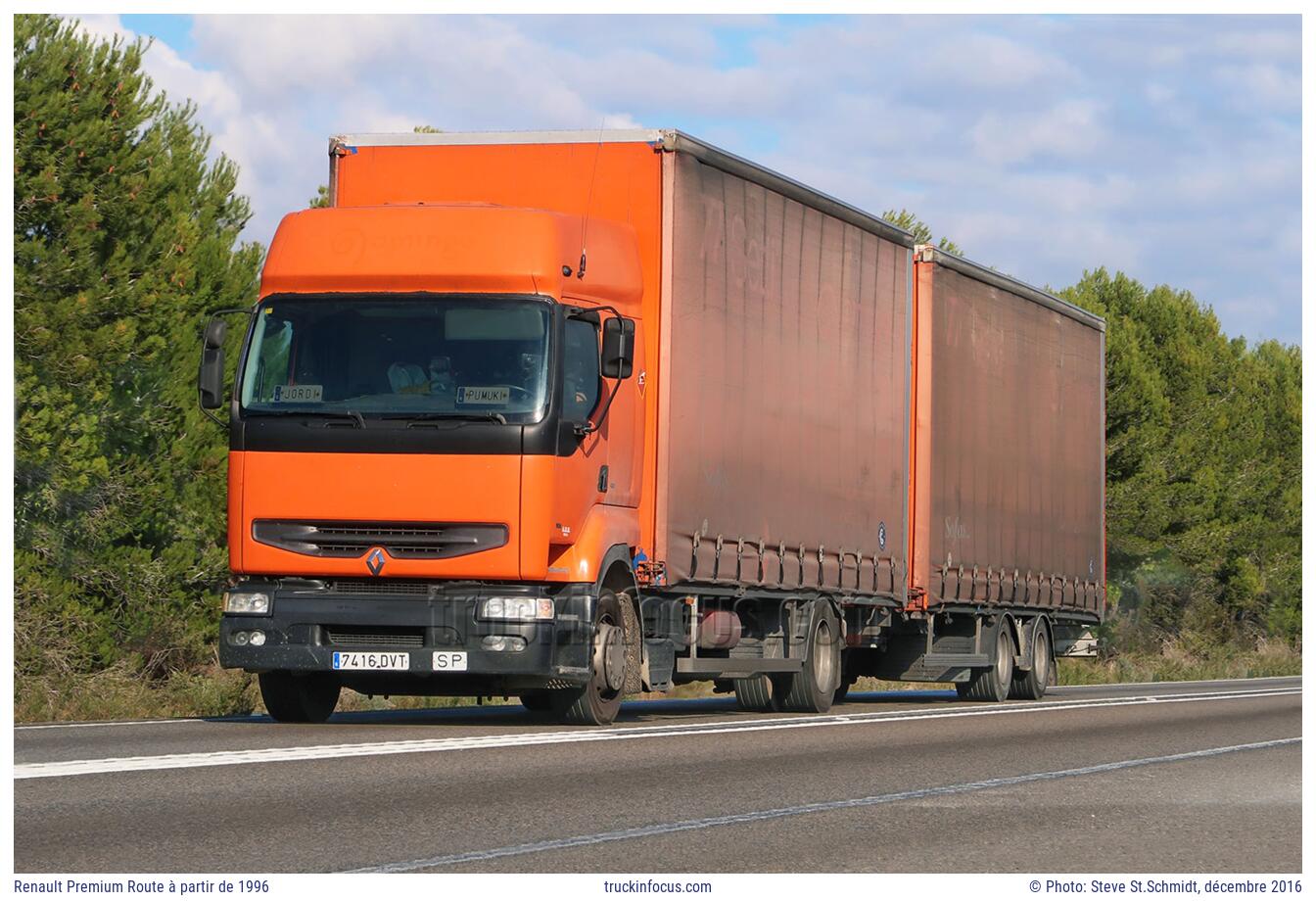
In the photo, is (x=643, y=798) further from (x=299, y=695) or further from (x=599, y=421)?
(x=299, y=695)

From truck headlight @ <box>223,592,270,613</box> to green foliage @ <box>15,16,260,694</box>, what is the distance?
15071 millimetres

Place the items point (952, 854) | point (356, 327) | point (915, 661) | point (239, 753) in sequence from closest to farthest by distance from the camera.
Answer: point (952, 854) → point (239, 753) → point (356, 327) → point (915, 661)

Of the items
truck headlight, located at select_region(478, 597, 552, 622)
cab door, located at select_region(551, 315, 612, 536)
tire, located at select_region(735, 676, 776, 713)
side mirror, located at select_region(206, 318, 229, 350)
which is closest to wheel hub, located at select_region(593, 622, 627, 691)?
truck headlight, located at select_region(478, 597, 552, 622)

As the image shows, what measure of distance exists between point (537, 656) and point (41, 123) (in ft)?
64.0

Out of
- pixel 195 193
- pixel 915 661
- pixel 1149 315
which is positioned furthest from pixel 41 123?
pixel 1149 315

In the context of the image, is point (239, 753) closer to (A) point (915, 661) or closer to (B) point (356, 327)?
(B) point (356, 327)

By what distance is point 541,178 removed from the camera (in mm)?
16938

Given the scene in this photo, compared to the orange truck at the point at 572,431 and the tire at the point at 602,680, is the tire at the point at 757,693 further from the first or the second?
the tire at the point at 602,680

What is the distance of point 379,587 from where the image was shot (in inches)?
601

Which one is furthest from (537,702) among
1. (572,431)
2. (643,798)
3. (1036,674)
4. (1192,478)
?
(1192,478)

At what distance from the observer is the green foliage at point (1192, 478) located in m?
57.9

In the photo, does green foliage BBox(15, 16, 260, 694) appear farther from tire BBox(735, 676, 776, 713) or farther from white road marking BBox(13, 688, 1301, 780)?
white road marking BBox(13, 688, 1301, 780)

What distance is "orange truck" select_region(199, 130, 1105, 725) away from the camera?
15.0m

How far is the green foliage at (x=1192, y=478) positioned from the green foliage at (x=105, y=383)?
28.0 metres
